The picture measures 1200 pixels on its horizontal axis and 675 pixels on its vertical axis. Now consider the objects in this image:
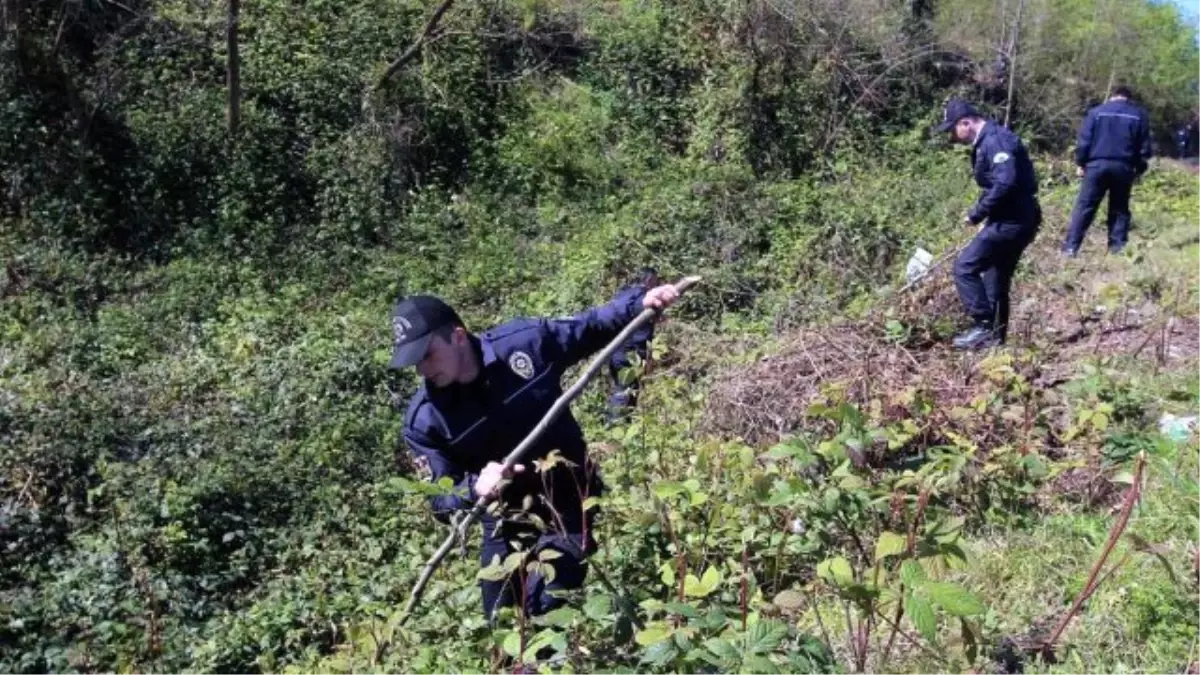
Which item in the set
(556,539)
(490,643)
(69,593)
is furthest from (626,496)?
(69,593)

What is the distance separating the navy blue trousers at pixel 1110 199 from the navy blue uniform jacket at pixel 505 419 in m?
6.28

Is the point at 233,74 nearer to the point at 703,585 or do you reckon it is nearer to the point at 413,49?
the point at 413,49

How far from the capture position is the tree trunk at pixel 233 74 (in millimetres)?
10969

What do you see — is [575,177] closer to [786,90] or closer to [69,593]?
[786,90]

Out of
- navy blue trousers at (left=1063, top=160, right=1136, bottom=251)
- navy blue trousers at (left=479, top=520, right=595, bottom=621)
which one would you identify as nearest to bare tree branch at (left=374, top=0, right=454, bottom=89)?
navy blue trousers at (left=1063, top=160, right=1136, bottom=251)

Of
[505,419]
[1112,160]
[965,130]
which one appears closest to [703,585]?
[505,419]

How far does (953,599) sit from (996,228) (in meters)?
4.63

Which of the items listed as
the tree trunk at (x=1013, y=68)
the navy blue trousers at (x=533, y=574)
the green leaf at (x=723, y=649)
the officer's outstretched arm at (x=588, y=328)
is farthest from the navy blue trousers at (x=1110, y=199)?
the green leaf at (x=723, y=649)

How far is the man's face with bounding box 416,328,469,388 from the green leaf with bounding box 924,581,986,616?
1.71 meters

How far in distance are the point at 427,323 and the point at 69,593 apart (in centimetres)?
315

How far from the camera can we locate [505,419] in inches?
133

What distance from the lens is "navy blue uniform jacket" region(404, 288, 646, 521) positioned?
335cm

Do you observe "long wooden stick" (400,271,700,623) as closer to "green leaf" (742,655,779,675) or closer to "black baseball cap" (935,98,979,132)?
"green leaf" (742,655,779,675)

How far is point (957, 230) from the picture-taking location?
1016cm
